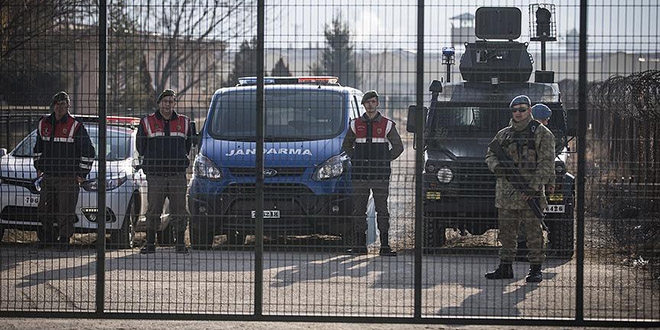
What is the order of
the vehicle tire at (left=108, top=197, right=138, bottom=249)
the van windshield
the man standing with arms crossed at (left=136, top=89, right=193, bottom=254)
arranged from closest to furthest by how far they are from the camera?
the man standing with arms crossed at (left=136, top=89, right=193, bottom=254), the van windshield, the vehicle tire at (left=108, top=197, right=138, bottom=249)

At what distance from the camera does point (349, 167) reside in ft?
32.8

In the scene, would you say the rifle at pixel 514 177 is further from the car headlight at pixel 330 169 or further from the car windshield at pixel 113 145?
the car windshield at pixel 113 145

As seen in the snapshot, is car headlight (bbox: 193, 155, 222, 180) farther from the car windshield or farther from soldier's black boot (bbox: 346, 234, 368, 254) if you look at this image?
soldier's black boot (bbox: 346, 234, 368, 254)

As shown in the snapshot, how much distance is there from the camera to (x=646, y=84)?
1030 cm

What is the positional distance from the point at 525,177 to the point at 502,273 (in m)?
0.99

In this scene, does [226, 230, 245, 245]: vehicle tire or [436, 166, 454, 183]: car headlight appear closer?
[226, 230, 245, 245]: vehicle tire

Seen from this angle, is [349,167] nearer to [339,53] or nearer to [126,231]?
[339,53]

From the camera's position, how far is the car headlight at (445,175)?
37.7 ft

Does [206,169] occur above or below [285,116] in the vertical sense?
below

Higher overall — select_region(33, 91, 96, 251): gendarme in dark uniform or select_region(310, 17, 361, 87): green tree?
select_region(310, 17, 361, 87): green tree

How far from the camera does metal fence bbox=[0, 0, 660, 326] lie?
25.7 ft

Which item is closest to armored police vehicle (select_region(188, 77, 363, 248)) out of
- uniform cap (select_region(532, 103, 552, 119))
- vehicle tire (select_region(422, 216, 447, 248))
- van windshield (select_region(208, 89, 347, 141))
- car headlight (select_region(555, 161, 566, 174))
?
van windshield (select_region(208, 89, 347, 141))

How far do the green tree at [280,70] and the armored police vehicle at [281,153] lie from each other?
1.17 metres

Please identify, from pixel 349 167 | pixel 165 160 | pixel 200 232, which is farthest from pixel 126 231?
pixel 349 167
